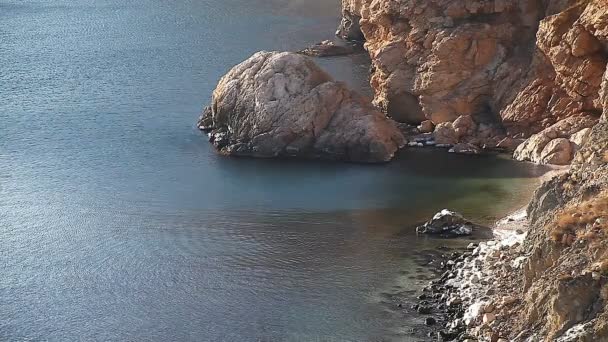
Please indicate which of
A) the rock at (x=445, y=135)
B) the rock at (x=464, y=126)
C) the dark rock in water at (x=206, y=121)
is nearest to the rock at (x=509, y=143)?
the rock at (x=464, y=126)

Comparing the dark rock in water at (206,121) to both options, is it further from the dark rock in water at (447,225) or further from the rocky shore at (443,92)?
the dark rock in water at (447,225)

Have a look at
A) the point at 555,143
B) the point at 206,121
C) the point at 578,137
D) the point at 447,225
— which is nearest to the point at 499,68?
the point at 555,143

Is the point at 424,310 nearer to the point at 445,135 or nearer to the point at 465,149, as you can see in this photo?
the point at 465,149

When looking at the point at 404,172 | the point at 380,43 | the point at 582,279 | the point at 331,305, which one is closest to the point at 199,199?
the point at 404,172

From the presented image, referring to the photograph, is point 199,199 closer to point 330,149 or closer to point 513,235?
point 330,149

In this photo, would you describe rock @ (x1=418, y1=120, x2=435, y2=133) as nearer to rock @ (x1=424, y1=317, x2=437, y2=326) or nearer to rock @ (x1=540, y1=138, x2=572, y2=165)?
rock @ (x1=540, y1=138, x2=572, y2=165)
